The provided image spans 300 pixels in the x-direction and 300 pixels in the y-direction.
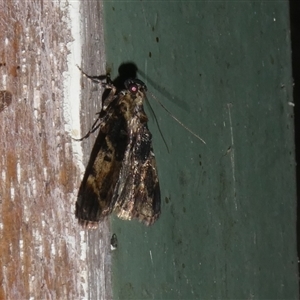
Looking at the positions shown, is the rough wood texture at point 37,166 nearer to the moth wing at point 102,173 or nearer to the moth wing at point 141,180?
the moth wing at point 102,173

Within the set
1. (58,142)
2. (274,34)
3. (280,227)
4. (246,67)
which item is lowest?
(280,227)

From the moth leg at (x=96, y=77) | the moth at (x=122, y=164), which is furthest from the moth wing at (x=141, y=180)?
the moth leg at (x=96, y=77)

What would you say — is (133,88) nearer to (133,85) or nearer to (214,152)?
(133,85)

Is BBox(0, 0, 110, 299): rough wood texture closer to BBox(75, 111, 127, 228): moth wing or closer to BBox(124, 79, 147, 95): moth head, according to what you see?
BBox(75, 111, 127, 228): moth wing

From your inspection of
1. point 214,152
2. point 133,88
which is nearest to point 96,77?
point 133,88

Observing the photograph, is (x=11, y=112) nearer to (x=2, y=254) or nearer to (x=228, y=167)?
(x=2, y=254)

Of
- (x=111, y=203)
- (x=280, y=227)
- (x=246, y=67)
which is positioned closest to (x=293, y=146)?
(x=280, y=227)
